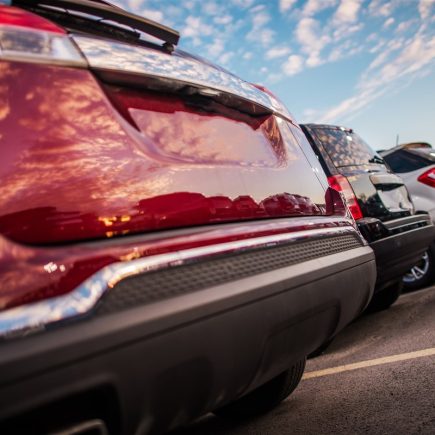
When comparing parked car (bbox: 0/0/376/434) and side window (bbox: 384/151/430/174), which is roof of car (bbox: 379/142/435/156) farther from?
parked car (bbox: 0/0/376/434)

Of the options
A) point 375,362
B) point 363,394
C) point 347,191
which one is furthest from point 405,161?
point 363,394

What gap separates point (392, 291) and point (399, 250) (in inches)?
41.5

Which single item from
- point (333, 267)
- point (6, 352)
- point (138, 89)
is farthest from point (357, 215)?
point (6, 352)

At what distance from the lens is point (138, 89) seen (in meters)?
1.26

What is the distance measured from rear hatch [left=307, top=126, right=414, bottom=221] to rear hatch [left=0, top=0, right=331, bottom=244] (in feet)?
5.49

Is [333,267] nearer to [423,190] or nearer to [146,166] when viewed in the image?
[146,166]

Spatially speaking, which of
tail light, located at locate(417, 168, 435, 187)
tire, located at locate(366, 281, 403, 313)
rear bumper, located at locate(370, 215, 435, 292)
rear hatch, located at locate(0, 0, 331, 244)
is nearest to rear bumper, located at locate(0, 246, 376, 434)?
rear hatch, located at locate(0, 0, 331, 244)

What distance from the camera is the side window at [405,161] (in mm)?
5148

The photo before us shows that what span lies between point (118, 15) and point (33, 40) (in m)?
0.36

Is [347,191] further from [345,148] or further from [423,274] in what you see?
[423,274]

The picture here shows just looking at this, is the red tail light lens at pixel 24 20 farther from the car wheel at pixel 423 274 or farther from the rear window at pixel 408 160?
the rear window at pixel 408 160

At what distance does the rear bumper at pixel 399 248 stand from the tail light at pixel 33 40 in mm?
2410

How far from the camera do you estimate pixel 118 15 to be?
4.50 feet

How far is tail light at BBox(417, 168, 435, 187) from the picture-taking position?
→ 4917 mm
